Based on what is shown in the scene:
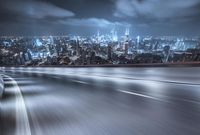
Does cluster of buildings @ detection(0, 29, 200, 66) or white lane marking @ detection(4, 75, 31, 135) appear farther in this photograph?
cluster of buildings @ detection(0, 29, 200, 66)

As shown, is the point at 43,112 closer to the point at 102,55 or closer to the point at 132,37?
the point at 132,37

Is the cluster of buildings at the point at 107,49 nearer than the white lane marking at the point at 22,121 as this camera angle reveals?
No

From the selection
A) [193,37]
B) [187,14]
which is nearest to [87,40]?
[187,14]

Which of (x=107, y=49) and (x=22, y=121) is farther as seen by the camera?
(x=107, y=49)

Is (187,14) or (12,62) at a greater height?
(187,14)

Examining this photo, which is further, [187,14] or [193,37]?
[187,14]

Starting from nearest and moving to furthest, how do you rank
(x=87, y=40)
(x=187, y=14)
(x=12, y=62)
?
(x=187, y=14)
(x=87, y=40)
(x=12, y=62)

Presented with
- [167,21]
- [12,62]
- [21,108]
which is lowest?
[12,62]

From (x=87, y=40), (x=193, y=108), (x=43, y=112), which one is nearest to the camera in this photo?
(x=193, y=108)
